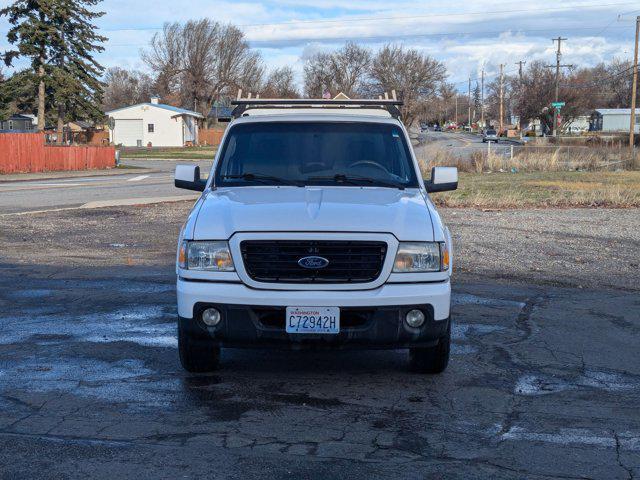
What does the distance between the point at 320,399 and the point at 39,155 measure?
40.1 metres

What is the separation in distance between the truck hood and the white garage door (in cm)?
8607

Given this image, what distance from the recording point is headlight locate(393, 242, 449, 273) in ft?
19.5

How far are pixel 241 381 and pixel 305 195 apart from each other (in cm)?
142

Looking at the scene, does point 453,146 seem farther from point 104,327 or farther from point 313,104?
point 104,327

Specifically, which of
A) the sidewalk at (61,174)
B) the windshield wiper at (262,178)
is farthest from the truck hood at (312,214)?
the sidewalk at (61,174)

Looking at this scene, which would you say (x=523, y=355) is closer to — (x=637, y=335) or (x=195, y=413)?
(x=637, y=335)

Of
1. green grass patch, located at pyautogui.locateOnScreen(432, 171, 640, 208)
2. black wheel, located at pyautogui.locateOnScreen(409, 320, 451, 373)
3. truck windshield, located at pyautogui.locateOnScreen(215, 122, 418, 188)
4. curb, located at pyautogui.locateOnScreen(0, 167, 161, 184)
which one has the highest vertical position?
truck windshield, located at pyautogui.locateOnScreen(215, 122, 418, 188)

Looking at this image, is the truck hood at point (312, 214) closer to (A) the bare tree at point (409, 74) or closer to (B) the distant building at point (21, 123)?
(A) the bare tree at point (409, 74)

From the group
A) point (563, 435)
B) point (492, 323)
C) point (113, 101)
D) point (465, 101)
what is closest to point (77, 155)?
point (492, 323)

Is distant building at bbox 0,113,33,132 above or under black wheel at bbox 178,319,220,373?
above

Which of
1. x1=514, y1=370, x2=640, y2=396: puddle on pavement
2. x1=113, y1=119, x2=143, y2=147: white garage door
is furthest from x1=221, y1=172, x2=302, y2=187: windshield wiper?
x1=113, y1=119, x2=143, y2=147: white garage door

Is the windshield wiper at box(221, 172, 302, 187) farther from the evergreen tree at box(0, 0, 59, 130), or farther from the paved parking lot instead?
the evergreen tree at box(0, 0, 59, 130)

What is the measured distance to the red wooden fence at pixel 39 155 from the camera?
41344 millimetres

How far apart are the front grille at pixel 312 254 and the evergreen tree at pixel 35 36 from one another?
56.3 meters
